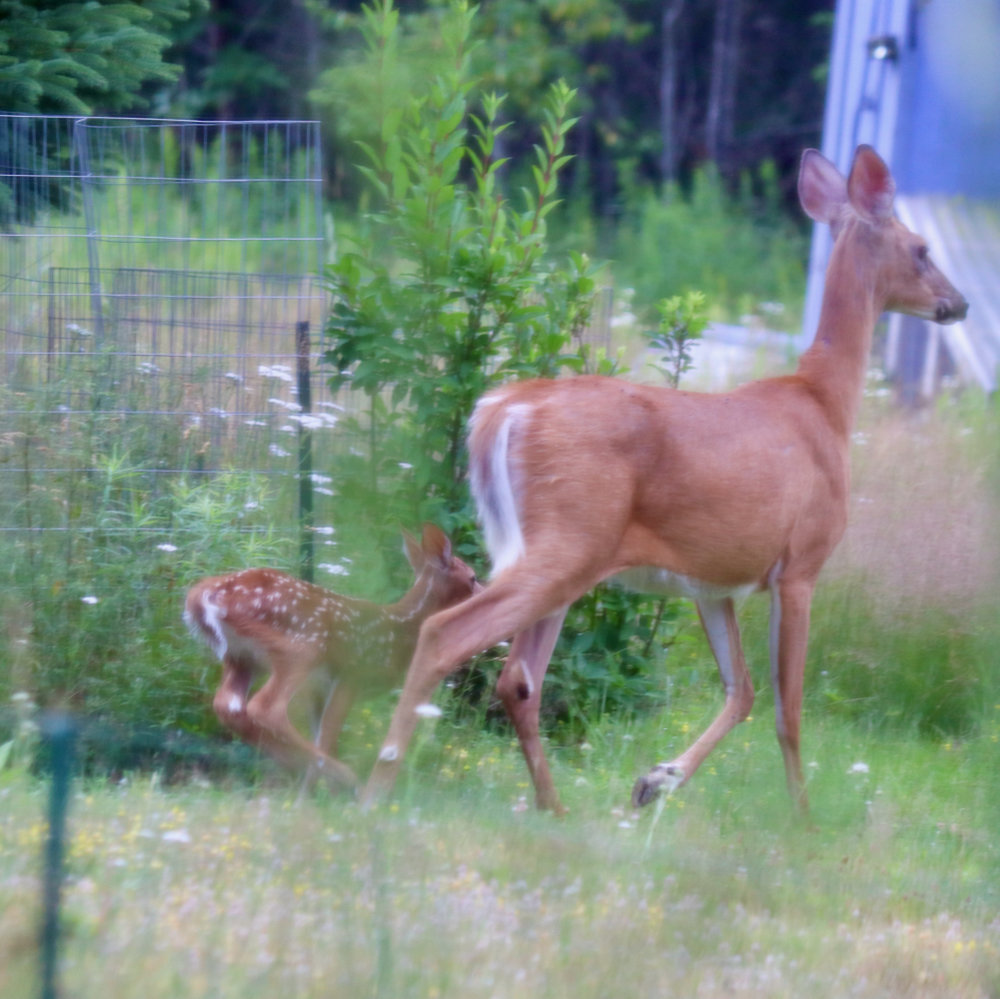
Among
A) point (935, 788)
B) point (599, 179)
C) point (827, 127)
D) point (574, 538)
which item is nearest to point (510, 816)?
point (574, 538)

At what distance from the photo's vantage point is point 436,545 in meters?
5.28

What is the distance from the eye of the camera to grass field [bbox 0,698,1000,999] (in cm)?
289

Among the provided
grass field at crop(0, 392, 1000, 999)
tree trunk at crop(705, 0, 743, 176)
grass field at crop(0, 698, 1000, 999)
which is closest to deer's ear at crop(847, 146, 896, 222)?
grass field at crop(0, 392, 1000, 999)

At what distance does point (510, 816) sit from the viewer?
167 inches

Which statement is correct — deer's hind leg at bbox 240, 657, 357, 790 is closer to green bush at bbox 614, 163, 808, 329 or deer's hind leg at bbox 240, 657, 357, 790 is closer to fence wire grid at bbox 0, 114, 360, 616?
fence wire grid at bbox 0, 114, 360, 616

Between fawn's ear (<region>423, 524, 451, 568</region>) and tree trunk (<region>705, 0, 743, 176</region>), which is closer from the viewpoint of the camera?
fawn's ear (<region>423, 524, 451, 568</region>)

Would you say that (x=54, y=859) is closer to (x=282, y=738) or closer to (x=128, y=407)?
(x=282, y=738)

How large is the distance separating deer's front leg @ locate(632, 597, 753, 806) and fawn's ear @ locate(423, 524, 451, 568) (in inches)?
40.4

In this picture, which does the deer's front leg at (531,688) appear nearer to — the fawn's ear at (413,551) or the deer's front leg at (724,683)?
the deer's front leg at (724,683)

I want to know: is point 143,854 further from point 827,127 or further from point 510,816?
point 827,127

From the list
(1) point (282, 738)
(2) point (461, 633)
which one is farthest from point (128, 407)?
(2) point (461, 633)

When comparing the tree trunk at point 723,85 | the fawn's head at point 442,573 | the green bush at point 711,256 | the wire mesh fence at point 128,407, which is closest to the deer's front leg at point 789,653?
the fawn's head at point 442,573

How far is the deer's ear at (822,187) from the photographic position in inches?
230

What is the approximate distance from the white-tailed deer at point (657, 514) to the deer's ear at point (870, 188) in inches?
1.8
